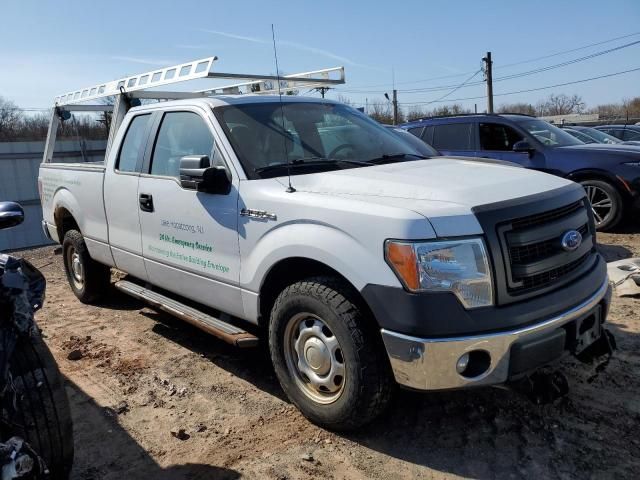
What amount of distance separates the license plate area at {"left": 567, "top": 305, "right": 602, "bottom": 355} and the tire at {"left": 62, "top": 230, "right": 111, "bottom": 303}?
4.74 meters

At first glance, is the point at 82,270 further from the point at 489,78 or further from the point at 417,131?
the point at 489,78

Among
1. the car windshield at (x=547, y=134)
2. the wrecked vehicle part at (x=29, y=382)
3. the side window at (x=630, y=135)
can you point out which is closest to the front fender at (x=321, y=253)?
the wrecked vehicle part at (x=29, y=382)

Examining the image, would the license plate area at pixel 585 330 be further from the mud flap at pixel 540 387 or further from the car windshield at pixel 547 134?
the car windshield at pixel 547 134

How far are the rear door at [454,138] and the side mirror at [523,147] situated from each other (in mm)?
756

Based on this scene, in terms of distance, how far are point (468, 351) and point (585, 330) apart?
852mm

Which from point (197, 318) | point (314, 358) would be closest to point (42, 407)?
point (314, 358)

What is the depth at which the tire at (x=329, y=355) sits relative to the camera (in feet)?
9.40

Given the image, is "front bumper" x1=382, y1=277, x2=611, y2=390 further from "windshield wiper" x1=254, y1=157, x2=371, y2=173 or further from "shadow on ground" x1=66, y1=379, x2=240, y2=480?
"windshield wiper" x1=254, y1=157, x2=371, y2=173

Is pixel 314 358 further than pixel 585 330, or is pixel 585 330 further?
pixel 314 358

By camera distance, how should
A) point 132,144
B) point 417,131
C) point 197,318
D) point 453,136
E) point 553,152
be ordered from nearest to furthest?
point 197,318 < point 132,144 < point 553,152 < point 453,136 < point 417,131

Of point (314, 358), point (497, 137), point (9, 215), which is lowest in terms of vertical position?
point (314, 358)

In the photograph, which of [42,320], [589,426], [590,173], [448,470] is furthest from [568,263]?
[590,173]

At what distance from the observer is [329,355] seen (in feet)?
10.1

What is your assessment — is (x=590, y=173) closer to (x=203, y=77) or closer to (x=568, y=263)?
(x=568, y=263)
